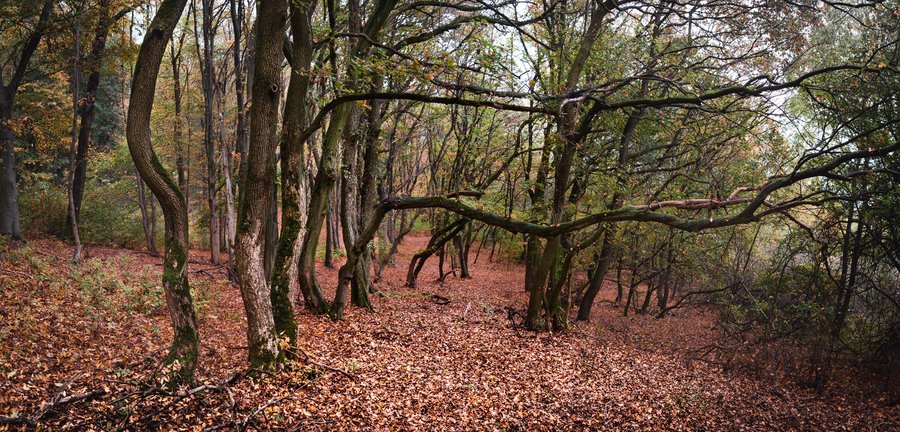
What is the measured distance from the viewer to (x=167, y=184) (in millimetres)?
5262

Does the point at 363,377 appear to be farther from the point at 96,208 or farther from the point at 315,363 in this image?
the point at 96,208

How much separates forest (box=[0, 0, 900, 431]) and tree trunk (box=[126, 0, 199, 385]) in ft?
0.09

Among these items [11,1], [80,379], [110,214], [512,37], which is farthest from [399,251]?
[80,379]

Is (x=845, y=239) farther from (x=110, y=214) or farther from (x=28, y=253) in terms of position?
(x=110, y=214)

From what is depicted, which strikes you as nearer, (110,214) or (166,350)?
(166,350)

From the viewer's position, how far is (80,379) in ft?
16.8

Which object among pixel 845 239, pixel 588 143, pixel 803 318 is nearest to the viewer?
pixel 845 239

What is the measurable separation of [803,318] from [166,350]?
12051mm

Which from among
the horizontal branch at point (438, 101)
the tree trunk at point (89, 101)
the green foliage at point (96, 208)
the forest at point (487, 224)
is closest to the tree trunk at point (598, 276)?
the forest at point (487, 224)

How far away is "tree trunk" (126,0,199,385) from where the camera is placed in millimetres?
5008

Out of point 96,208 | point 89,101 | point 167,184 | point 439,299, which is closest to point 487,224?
point 439,299

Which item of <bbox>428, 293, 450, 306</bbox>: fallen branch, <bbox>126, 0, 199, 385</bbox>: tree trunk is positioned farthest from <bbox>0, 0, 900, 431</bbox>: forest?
<bbox>428, 293, 450, 306</bbox>: fallen branch

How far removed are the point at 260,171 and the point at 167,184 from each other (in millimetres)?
1071

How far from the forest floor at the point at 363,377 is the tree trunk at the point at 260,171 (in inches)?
34.8
